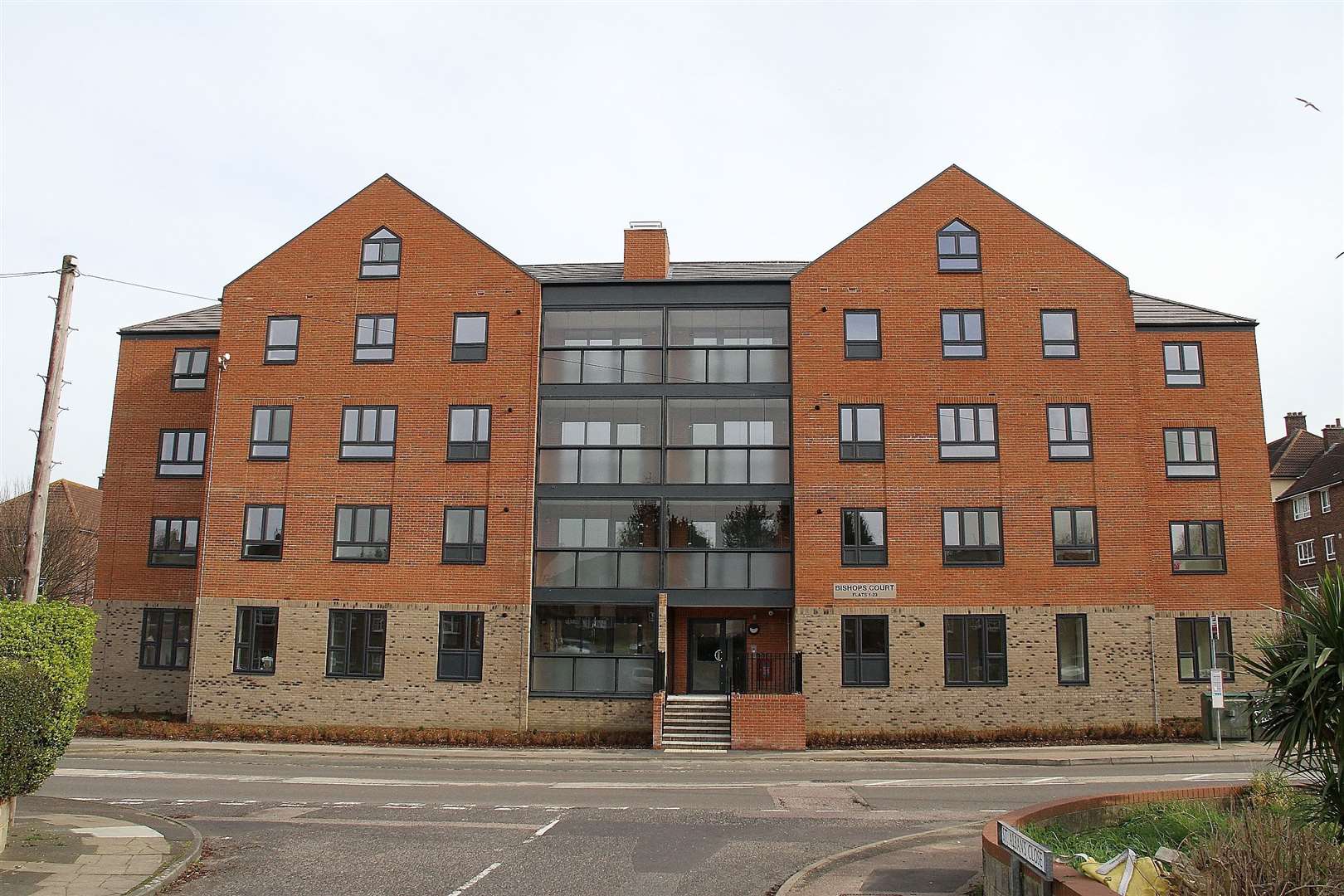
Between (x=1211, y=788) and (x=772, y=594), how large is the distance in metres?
15.5

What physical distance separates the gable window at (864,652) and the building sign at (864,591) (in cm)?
55

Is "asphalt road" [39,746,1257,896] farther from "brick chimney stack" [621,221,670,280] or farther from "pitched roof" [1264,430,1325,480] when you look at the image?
"pitched roof" [1264,430,1325,480]

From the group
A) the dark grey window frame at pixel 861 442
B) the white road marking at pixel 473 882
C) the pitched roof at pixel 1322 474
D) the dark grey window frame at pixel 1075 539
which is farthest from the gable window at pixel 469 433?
the pitched roof at pixel 1322 474

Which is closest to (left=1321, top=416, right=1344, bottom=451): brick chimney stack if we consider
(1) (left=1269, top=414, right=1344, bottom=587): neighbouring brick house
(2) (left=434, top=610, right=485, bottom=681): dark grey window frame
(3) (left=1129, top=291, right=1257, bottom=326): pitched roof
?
(1) (left=1269, top=414, right=1344, bottom=587): neighbouring brick house

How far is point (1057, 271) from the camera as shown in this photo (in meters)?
28.8

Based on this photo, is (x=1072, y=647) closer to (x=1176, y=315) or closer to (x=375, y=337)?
(x=1176, y=315)

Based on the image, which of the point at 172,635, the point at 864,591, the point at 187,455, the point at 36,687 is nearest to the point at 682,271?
the point at 864,591

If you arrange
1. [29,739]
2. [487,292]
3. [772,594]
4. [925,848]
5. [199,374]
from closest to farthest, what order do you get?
[29,739]
[925,848]
[772,594]
[487,292]
[199,374]

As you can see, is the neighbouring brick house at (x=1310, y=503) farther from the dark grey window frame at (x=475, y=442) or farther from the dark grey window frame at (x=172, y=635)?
the dark grey window frame at (x=172, y=635)

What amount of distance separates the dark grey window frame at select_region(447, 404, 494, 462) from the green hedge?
51.2 ft

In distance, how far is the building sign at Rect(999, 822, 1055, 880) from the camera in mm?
8062

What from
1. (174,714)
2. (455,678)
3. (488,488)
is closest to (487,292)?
(488,488)

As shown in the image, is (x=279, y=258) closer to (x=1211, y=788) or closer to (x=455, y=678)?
(x=455, y=678)

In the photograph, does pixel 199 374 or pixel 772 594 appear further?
pixel 199 374
